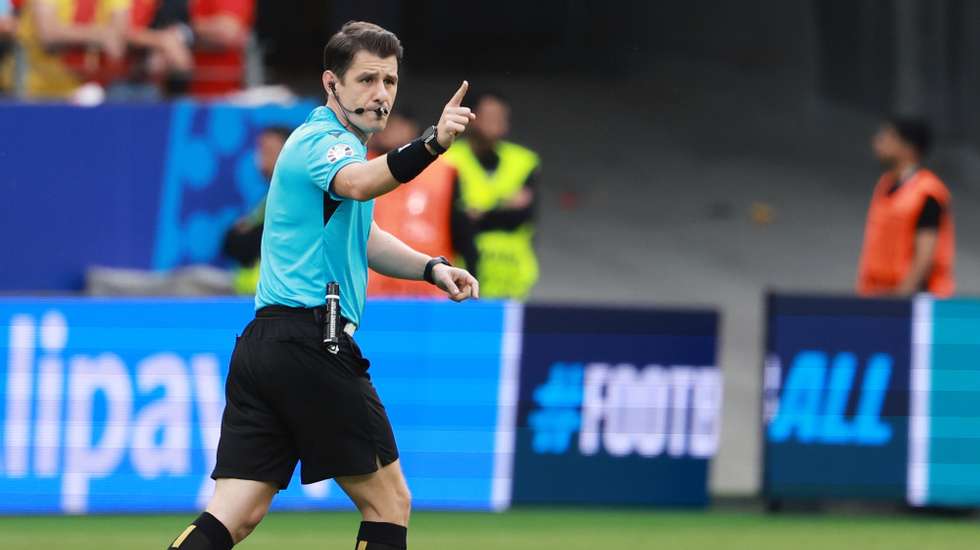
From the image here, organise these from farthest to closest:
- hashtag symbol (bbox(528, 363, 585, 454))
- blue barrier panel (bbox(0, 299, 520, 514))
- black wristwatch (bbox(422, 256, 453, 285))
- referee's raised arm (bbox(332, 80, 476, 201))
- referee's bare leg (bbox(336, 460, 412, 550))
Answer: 1. hashtag symbol (bbox(528, 363, 585, 454))
2. blue barrier panel (bbox(0, 299, 520, 514))
3. black wristwatch (bbox(422, 256, 453, 285))
4. referee's bare leg (bbox(336, 460, 412, 550))
5. referee's raised arm (bbox(332, 80, 476, 201))

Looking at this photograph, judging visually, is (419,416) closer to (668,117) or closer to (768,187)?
(768,187)

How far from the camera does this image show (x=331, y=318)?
570 cm

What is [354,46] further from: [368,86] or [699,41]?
[699,41]

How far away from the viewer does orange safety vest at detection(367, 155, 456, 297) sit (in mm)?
10570

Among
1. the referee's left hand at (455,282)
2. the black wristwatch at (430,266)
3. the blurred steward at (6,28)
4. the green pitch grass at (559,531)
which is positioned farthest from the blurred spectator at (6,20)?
the referee's left hand at (455,282)

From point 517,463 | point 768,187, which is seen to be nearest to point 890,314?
point 517,463

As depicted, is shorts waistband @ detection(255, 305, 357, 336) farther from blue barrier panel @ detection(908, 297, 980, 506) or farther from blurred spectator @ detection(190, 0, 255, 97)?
blurred spectator @ detection(190, 0, 255, 97)

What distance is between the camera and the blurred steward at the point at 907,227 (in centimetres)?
1046

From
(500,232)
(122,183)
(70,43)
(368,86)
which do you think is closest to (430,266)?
(368,86)

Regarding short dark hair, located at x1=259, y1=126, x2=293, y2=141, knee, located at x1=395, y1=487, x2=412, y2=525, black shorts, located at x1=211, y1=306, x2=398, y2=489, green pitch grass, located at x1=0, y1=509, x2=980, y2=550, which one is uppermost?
short dark hair, located at x1=259, y1=126, x2=293, y2=141

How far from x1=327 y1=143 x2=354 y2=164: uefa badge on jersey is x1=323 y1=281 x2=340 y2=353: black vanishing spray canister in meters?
0.43

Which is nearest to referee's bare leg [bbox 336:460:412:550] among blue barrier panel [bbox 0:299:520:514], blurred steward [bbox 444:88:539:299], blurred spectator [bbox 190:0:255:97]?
blue barrier panel [bbox 0:299:520:514]

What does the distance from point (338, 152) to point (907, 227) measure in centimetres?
579

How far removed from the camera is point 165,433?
372 inches
